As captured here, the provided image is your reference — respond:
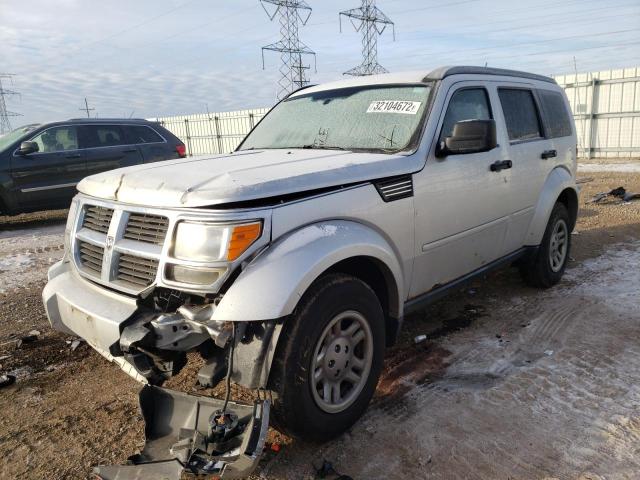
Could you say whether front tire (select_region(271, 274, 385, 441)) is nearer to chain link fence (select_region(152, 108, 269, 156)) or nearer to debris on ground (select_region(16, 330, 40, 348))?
debris on ground (select_region(16, 330, 40, 348))

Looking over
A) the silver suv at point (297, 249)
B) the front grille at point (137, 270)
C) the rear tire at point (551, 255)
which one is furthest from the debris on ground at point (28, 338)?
the rear tire at point (551, 255)

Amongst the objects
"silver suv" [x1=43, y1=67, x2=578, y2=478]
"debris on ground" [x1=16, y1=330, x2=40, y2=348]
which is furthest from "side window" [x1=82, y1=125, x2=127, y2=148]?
"silver suv" [x1=43, y1=67, x2=578, y2=478]

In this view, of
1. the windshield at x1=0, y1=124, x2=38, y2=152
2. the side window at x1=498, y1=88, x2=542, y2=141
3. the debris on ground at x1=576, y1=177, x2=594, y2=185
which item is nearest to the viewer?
the side window at x1=498, y1=88, x2=542, y2=141

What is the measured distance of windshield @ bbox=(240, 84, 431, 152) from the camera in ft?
11.3

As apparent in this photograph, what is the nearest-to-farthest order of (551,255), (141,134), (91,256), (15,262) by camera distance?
(91,256) < (551,255) < (15,262) < (141,134)

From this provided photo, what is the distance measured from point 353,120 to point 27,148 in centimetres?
751

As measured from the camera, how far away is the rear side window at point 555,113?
4953mm

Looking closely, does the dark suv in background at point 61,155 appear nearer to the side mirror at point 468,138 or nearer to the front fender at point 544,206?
the front fender at point 544,206

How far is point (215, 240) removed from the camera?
234 cm

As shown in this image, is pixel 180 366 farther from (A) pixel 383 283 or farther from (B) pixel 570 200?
(B) pixel 570 200

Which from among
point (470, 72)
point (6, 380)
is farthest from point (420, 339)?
point (6, 380)

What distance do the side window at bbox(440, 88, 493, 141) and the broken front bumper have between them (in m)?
2.28

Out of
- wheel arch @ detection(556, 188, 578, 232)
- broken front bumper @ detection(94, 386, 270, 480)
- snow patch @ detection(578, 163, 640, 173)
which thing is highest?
wheel arch @ detection(556, 188, 578, 232)

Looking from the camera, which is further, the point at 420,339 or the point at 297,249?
the point at 420,339
